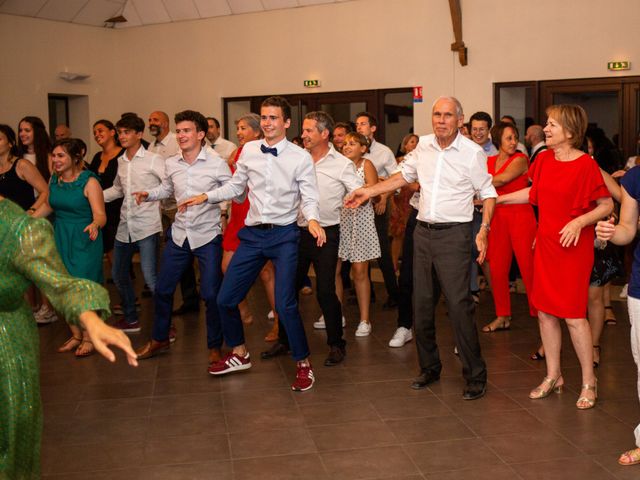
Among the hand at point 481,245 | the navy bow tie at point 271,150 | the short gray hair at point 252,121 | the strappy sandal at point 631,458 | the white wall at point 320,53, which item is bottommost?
the strappy sandal at point 631,458

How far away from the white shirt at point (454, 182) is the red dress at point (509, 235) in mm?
1403

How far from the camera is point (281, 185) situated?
4879mm

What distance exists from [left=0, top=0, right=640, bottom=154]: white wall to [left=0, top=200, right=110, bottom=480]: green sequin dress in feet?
30.3

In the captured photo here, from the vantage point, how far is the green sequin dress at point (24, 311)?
2.00 metres

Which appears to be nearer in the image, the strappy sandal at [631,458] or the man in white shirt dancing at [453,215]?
the strappy sandal at [631,458]

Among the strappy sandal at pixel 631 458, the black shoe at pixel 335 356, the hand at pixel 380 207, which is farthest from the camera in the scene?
the hand at pixel 380 207

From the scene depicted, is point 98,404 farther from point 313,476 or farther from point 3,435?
point 3,435

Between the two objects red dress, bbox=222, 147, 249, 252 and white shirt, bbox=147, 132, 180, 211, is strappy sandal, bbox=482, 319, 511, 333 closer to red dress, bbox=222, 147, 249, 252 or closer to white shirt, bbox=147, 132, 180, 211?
red dress, bbox=222, 147, 249, 252

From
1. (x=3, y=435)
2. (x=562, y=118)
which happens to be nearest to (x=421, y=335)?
(x=562, y=118)

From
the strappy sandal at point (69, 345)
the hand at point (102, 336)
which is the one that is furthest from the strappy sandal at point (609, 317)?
the hand at point (102, 336)

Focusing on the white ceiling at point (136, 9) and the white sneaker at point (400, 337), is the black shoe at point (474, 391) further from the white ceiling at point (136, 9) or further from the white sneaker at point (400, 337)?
the white ceiling at point (136, 9)

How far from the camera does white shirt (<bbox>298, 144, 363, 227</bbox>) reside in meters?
5.61

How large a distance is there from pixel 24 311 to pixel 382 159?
17.6ft

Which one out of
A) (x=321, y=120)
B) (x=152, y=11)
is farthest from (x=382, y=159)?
(x=152, y=11)
